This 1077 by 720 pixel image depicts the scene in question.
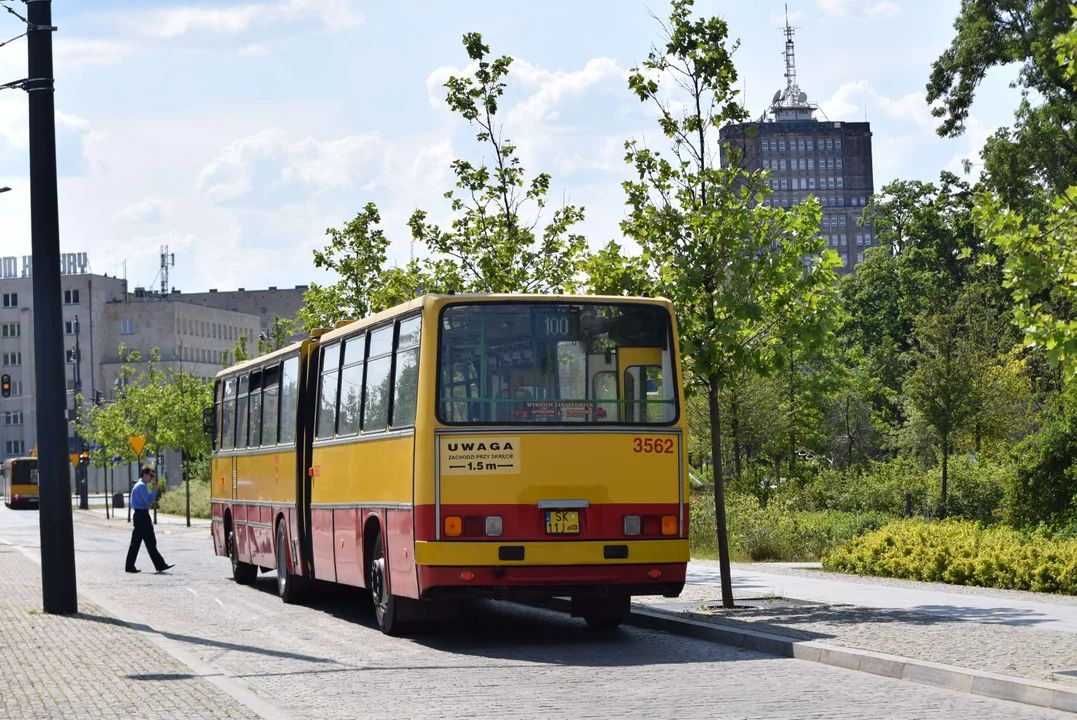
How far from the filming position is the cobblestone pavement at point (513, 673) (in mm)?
10930

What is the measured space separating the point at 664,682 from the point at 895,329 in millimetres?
74837

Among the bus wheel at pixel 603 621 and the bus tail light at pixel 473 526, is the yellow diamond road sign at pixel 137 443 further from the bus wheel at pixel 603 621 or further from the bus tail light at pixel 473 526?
the bus tail light at pixel 473 526

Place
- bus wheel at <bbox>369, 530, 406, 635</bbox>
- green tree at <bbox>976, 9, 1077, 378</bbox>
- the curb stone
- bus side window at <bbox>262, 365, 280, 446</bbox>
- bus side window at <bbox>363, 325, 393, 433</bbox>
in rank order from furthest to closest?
bus side window at <bbox>262, 365, 280, 446</bbox> < bus side window at <bbox>363, 325, 393, 433</bbox> < bus wheel at <bbox>369, 530, 406, 635</bbox> < green tree at <bbox>976, 9, 1077, 378</bbox> < the curb stone

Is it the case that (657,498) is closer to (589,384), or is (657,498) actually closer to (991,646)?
(589,384)

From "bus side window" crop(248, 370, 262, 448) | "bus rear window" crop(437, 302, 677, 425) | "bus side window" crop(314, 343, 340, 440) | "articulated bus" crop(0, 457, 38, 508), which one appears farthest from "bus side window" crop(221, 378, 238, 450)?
"articulated bus" crop(0, 457, 38, 508)

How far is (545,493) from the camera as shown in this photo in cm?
1524

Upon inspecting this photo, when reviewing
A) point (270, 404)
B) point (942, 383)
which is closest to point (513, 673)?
point (270, 404)

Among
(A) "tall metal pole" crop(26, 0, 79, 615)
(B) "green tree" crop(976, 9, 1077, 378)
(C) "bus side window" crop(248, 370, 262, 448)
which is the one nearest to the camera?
(B) "green tree" crop(976, 9, 1077, 378)

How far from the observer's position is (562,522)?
15.2 metres

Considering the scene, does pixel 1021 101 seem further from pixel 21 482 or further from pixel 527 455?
pixel 21 482

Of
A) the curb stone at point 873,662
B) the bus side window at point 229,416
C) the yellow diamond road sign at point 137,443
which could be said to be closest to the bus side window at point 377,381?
the curb stone at point 873,662

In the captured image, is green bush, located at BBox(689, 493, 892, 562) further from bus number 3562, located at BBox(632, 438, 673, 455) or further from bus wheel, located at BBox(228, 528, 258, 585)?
bus number 3562, located at BBox(632, 438, 673, 455)

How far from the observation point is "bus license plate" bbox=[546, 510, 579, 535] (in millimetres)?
15227

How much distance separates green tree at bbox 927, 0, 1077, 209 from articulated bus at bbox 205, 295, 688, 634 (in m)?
26.4
